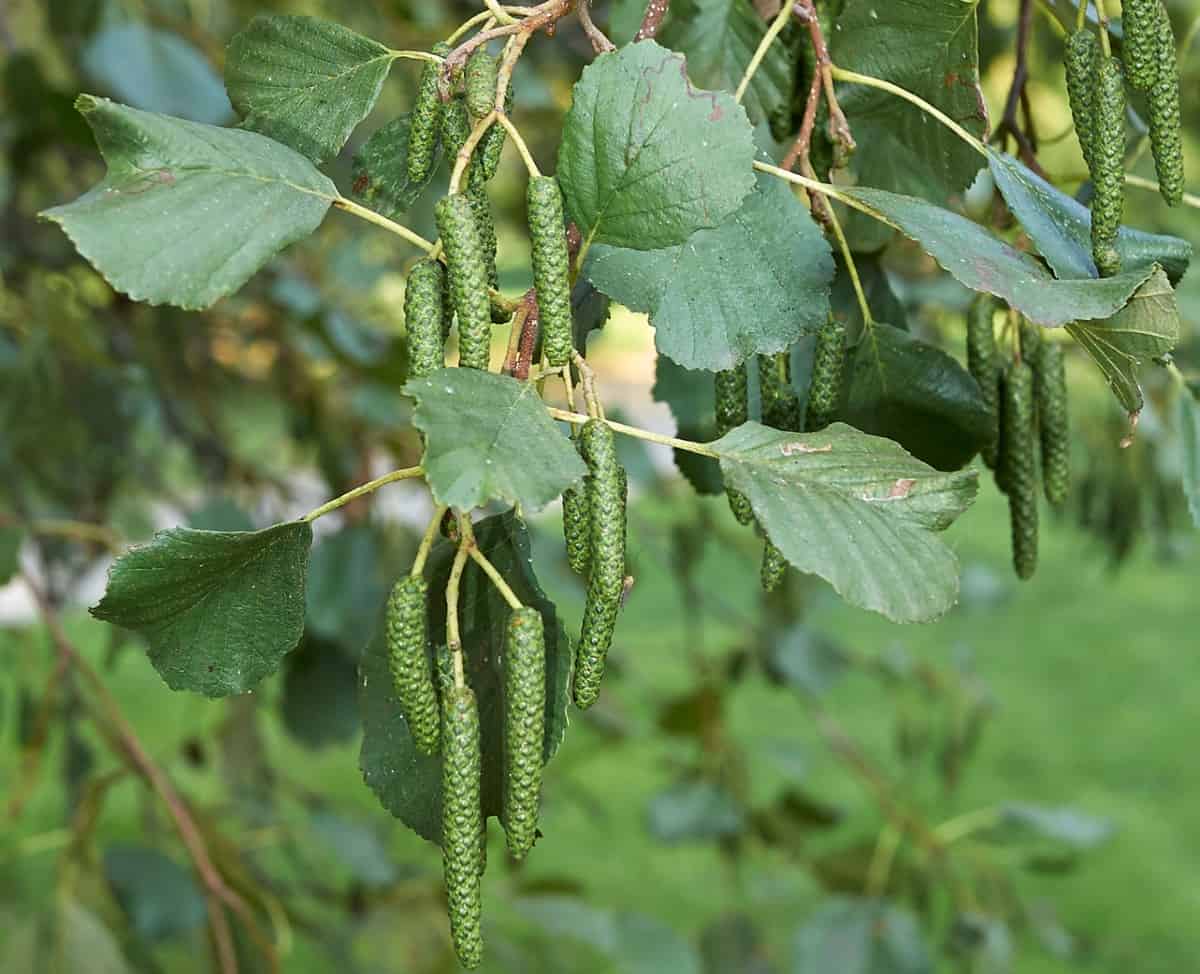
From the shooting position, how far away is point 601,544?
24.7 inches

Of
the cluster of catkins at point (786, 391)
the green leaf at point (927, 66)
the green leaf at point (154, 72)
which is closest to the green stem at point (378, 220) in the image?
the cluster of catkins at point (786, 391)

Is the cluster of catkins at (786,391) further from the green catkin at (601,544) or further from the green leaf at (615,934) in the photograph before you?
the green leaf at (615,934)

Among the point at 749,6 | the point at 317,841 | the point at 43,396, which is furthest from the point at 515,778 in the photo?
the point at 317,841

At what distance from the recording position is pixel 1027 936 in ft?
10.1

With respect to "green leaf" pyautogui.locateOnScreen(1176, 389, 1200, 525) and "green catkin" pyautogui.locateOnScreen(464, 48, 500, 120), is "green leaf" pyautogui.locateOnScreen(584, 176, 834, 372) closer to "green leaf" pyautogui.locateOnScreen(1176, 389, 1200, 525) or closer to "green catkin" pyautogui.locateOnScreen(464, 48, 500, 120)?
"green catkin" pyautogui.locateOnScreen(464, 48, 500, 120)

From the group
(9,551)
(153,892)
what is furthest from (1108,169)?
(153,892)

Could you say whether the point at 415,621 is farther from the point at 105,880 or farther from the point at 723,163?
the point at 105,880

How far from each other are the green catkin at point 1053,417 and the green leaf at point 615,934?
1253mm

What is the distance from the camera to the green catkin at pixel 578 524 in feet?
2.09

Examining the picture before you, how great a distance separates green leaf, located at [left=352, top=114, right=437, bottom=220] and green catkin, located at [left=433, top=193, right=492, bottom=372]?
17 cm

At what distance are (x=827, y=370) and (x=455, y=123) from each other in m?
0.24

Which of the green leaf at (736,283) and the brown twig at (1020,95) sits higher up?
the brown twig at (1020,95)

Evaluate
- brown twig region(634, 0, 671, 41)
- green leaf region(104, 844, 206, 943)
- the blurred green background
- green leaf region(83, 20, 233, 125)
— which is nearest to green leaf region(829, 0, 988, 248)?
brown twig region(634, 0, 671, 41)

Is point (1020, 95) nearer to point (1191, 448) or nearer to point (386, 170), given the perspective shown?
point (1191, 448)
